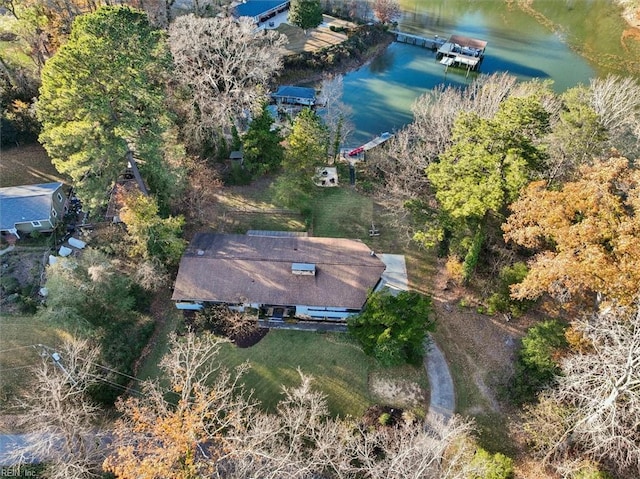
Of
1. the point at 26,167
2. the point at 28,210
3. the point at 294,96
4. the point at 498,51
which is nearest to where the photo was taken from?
the point at 28,210

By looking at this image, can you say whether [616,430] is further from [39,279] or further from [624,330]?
[39,279]

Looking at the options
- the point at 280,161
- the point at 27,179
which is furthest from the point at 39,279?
the point at 280,161

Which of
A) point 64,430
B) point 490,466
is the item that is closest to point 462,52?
point 490,466

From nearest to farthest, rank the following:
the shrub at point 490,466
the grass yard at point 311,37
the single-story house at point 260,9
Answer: the shrub at point 490,466 → the single-story house at point 260,9 → the grass yard at point 311,37

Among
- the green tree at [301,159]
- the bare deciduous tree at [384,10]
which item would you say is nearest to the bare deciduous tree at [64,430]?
the green tree at [301,159]

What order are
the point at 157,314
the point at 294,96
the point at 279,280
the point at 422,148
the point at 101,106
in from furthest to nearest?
the point at 294,96, the point at 422,148, the point at 157,314, the point at 279,280, the point at 101,106

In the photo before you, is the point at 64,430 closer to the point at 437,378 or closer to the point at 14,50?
the point at 437,378

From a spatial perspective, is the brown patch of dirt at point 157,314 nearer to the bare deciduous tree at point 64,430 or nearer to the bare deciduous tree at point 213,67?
the bare deciduous tree at point 64,430

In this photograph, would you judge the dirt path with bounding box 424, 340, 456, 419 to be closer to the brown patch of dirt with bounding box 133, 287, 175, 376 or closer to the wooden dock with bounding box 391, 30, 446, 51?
the brown patch of dirt with bounding box 133, 287, 175, 376
